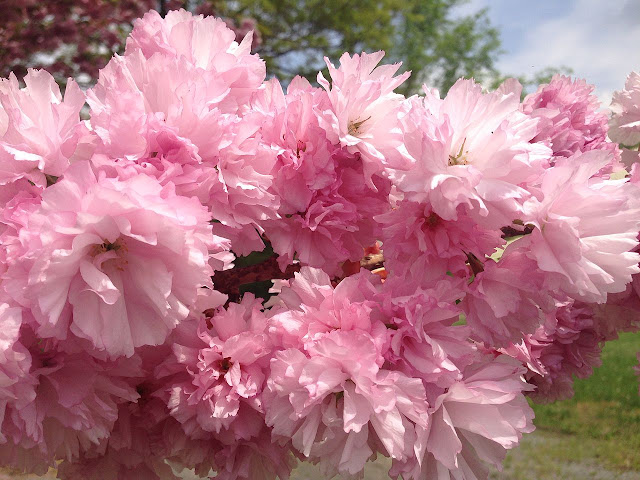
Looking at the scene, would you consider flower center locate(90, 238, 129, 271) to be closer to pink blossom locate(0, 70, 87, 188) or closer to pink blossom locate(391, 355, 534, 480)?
pink blossom locate(0, 70, 87, 188)

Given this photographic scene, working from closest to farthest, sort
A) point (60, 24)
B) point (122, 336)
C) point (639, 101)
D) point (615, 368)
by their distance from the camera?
point (122, 336), point (639, 101), point (60, 24), point (615, 368)

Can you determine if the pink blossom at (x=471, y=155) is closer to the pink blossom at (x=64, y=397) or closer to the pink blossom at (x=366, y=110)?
the pink blossom at (x=366, y=110)

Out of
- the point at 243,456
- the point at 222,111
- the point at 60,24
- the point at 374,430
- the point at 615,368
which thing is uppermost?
the point at 222,111

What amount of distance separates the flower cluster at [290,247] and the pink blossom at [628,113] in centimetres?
27

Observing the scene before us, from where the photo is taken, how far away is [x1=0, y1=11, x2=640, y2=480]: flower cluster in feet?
1.16

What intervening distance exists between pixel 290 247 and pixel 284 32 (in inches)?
231


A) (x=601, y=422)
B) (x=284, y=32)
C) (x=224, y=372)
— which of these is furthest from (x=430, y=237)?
(x=284, y=32)

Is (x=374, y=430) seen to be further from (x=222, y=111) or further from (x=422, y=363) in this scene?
(x=222, y=111)

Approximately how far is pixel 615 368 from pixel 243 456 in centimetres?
377

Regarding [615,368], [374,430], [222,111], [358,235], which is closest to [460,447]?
[374,430]

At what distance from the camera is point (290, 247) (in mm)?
473

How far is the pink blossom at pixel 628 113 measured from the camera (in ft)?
2.40

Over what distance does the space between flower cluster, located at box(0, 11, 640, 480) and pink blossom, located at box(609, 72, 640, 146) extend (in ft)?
0.89

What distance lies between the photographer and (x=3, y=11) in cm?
268
